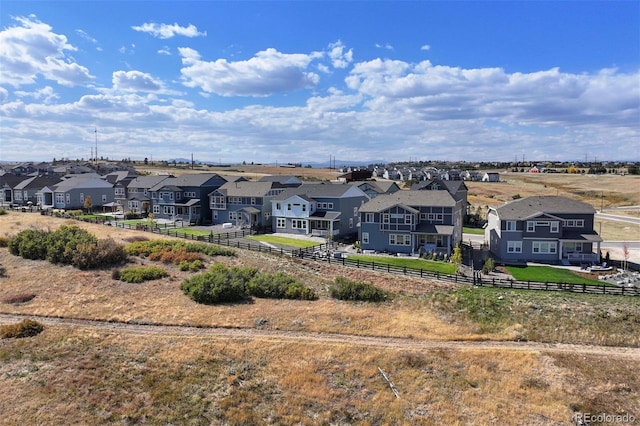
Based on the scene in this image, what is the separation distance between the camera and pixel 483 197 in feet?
362

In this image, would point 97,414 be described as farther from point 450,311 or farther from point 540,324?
point 540,324

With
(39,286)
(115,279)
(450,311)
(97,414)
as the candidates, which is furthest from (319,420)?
(39,286)

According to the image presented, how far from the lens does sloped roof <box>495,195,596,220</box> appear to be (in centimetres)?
4516

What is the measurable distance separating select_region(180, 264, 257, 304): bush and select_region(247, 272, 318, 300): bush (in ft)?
2.64

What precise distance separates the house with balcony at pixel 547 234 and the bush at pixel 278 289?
77.2 feet

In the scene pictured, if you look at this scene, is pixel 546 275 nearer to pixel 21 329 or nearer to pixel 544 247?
pixel 544 247

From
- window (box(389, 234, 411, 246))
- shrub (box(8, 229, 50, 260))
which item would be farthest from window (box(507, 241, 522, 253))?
shrub (box(8, 229, 50, 260))

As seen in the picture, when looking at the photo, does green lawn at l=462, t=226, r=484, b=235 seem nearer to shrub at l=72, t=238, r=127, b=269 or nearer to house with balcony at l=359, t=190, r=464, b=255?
house with balcony at l=359, t=190, r=464, b=255

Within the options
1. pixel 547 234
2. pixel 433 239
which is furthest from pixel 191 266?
pixel 547 234

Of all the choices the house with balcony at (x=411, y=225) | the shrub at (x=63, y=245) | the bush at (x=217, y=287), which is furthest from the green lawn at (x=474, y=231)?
the shrub at (x=63, y=245)

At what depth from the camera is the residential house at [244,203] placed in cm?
6316

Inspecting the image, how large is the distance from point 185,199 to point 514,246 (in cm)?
4990

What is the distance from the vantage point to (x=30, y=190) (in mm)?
90688

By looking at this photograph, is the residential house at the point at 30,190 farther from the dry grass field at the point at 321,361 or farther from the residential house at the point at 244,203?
the dry grass field at the point at 321,361
